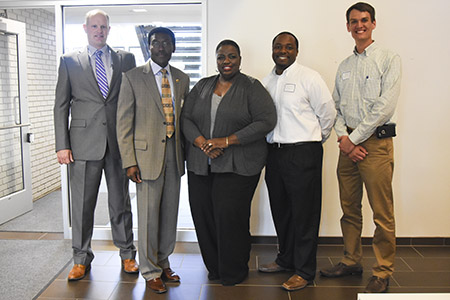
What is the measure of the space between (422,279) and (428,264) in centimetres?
33

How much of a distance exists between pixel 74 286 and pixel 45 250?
2.76ft

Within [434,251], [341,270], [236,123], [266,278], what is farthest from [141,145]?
[434,251]

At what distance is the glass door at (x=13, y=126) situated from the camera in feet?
14.9

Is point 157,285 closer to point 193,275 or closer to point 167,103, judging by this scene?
point 193,275

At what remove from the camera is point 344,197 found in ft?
10.3

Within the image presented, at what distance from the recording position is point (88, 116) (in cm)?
306

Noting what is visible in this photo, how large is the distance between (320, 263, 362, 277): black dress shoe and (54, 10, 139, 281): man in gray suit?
1.70 metres

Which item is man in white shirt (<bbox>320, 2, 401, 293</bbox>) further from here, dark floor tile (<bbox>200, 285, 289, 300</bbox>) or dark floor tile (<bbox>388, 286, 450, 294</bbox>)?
dark floor tile (<bbox>200, 285, 289, 300</bbox>)

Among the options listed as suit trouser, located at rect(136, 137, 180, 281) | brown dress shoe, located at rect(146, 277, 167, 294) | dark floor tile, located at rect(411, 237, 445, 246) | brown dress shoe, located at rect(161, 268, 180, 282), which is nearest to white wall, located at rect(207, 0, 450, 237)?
dark floor tile, located at rect(411, 237, 445, 246)

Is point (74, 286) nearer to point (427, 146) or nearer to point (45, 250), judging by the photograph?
point (45, 250)

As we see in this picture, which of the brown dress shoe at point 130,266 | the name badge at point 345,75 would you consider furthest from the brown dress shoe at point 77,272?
the name badge at point 345,75

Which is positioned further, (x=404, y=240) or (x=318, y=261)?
(x=404, y=240)

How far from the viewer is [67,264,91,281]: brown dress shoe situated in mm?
3144

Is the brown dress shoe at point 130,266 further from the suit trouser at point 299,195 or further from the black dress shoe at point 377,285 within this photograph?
the black dress shoe at point 377,285
